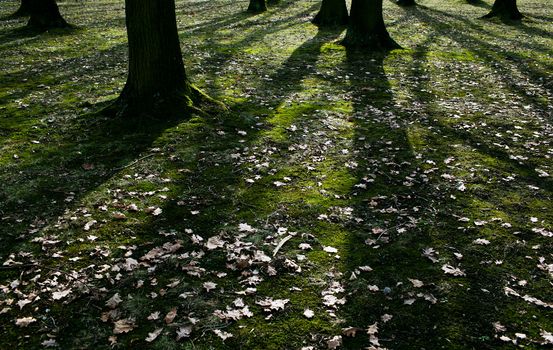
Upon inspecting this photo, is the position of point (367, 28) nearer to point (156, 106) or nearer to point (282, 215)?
point (156, 106)

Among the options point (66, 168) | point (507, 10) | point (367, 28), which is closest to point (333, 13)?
point (367, 28)

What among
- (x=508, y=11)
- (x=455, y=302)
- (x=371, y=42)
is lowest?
(x=455, y=302)

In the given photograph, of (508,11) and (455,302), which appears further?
(508,11)

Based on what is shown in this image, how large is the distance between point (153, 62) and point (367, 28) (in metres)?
9.61

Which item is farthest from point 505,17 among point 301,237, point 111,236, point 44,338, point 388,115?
point 44,338

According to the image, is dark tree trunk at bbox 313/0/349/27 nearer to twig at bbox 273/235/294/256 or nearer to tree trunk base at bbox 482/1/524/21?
tree trunk base at bbox 482/1/524/21

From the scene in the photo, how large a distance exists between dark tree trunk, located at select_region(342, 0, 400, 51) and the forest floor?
3.43 metres

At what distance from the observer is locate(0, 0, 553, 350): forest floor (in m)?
4.40

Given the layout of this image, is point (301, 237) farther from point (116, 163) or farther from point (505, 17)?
point (505, 17)

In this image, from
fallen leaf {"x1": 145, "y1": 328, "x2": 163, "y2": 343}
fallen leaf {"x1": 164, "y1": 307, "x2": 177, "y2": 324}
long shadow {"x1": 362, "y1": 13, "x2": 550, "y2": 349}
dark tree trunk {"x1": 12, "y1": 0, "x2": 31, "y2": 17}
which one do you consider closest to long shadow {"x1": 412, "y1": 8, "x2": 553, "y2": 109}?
long shadow {"x1": 362, "y1": 13, "x2": 550, "y2": 349}

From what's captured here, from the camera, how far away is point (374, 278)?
5.04 meters

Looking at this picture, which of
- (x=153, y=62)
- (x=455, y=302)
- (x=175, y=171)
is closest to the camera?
(x=455, y=302)

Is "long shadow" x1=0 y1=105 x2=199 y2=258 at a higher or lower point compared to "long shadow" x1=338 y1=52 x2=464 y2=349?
higher

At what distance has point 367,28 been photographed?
15.7m
